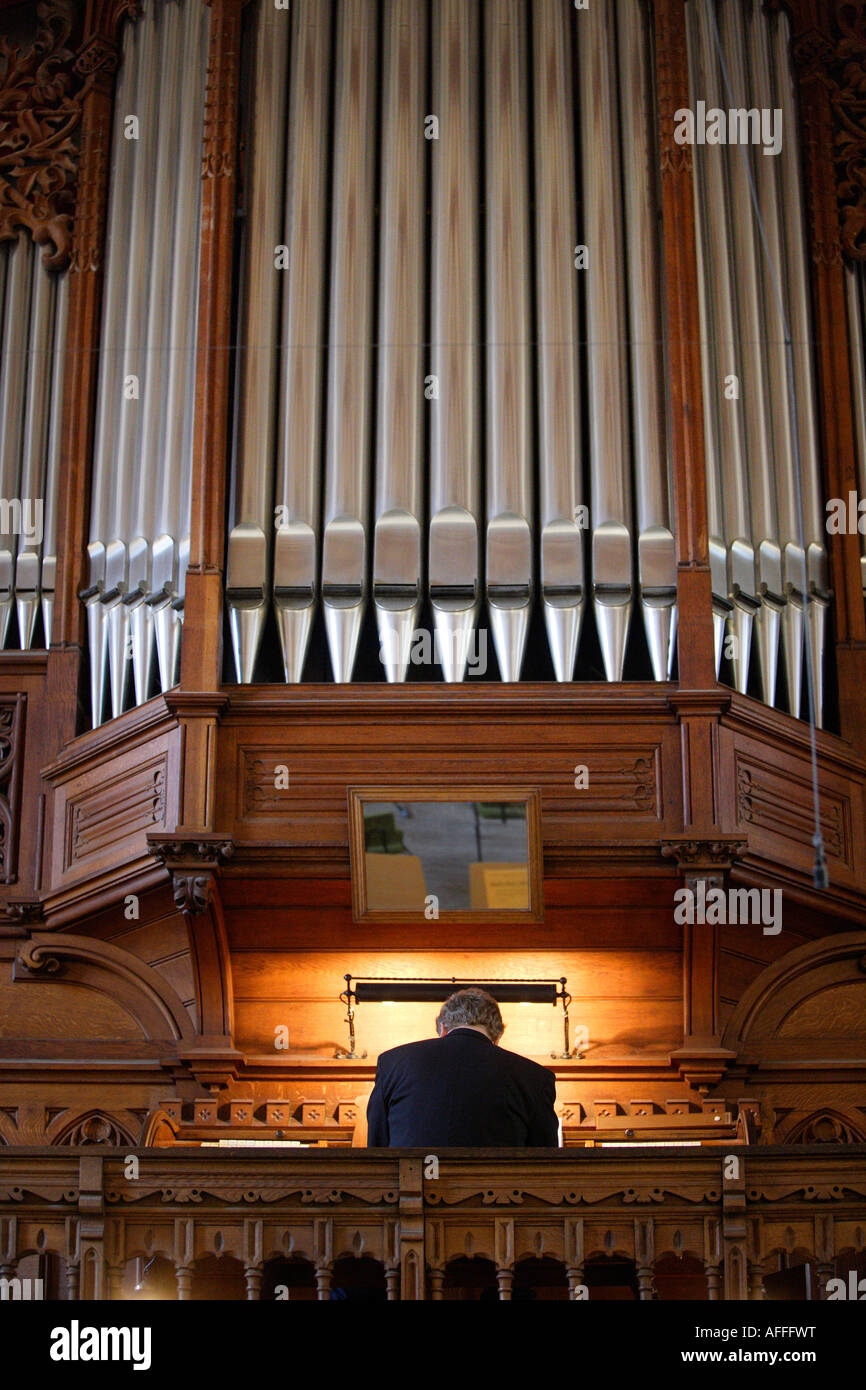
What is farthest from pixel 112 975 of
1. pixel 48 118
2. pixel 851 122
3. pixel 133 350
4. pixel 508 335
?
pixel 851 122

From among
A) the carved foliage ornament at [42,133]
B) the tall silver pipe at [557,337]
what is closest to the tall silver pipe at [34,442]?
the carved foliage ornament at [42,133]

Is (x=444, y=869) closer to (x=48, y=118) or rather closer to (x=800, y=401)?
(x=800, y=401)

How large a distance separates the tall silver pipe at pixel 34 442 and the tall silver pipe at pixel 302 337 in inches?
56.7

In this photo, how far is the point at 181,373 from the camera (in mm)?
10039

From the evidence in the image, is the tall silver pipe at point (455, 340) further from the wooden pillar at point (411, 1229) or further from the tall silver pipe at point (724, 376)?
the wooden pillar at point (411, 1229)

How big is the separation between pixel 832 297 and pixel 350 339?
99.8 inches

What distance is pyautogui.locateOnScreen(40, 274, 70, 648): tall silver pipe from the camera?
1013cm

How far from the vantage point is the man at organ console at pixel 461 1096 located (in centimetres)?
742

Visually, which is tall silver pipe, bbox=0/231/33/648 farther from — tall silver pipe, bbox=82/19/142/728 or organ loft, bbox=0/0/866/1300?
tall silver pipe, bbox=82/19/142/728

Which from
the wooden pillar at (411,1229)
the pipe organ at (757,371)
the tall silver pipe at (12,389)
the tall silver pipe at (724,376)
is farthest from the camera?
the tall silver pipe at (12,389)

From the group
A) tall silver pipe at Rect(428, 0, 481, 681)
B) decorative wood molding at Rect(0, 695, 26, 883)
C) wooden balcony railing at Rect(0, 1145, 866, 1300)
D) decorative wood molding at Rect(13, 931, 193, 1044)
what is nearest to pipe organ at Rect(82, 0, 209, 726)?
decorative wood molding at Rect(0, 695, 26, 883)
